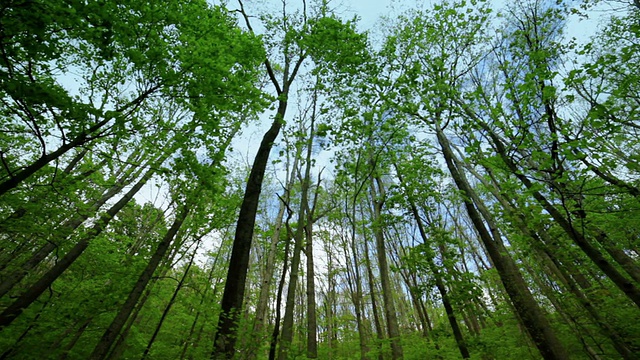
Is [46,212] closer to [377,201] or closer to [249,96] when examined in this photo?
[249,96]

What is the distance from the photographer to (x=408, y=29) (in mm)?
9594

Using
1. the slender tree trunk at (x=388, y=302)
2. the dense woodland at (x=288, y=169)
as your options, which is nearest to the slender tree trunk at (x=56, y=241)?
the dense woodland at (x=288, y=169)

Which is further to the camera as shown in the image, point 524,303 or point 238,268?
point 524,303

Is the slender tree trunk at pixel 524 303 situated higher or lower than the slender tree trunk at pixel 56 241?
lower

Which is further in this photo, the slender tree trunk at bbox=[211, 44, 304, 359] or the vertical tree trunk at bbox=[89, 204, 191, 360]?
the vertical tree trunk at bbox=[89, 204, 191, 360]

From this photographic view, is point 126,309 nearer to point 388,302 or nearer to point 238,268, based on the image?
point 238,268

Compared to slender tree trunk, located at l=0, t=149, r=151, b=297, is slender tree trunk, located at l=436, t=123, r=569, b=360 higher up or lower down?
lower down

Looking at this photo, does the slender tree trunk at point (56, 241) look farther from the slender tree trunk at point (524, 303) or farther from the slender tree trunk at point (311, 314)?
the slender tree trunk at point (524, 303)

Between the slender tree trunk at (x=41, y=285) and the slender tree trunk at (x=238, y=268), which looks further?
the slender tree trunk at (x=41, y=285)

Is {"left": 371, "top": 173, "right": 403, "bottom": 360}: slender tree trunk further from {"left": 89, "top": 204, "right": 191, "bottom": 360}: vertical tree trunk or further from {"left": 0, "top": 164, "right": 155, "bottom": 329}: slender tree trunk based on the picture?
{"left": 0, "top": 164, "right": 155, "bottom": 329}: slender tree trunk

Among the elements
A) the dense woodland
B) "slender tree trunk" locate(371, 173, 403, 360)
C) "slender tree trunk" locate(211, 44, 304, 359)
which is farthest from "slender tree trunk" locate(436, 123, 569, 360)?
"slender tree trunk" locate(211, 44, 304, 359)

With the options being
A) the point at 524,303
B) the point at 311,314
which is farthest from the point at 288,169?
the point at 524,303

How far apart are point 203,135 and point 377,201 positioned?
6316mm

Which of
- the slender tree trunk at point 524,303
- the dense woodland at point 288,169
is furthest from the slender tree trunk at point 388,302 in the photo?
the slender tree trunk at point 524,303
